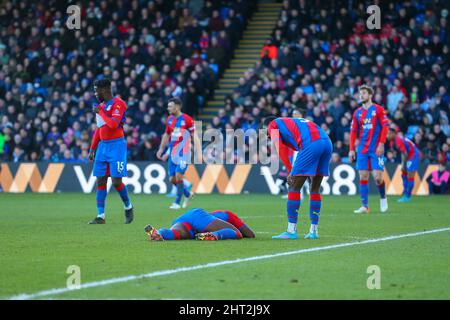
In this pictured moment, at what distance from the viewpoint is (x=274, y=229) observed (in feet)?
48.2

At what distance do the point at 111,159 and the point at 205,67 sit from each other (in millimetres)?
17081

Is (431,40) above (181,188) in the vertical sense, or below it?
above

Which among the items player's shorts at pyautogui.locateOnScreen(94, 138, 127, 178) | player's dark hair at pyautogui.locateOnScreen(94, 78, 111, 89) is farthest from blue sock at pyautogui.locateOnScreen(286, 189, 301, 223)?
player's dark hair at pyautogui.locateOnScreen(94, 78, 111, 89)

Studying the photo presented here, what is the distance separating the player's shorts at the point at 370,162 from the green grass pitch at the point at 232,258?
1.36 m

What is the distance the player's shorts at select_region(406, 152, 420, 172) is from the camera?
25.6 metres

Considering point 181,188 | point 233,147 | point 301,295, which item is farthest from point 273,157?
point 301,295

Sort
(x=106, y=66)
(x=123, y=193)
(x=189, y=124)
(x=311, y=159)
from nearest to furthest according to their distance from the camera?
(x=311, y=159), (x=123, y=193), (x=189, y=124), (x=106, y=66)

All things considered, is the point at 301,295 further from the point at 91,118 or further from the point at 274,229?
the point at 91,118

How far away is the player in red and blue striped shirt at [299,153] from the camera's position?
41.1 feet

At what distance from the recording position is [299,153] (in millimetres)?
12617

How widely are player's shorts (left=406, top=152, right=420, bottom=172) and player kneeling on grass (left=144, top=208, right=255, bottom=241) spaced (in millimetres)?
13780

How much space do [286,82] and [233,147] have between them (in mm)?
3005

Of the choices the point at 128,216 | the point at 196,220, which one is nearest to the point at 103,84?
the point at 128,216

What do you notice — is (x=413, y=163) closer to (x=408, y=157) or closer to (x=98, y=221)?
(x=408, y=157)
